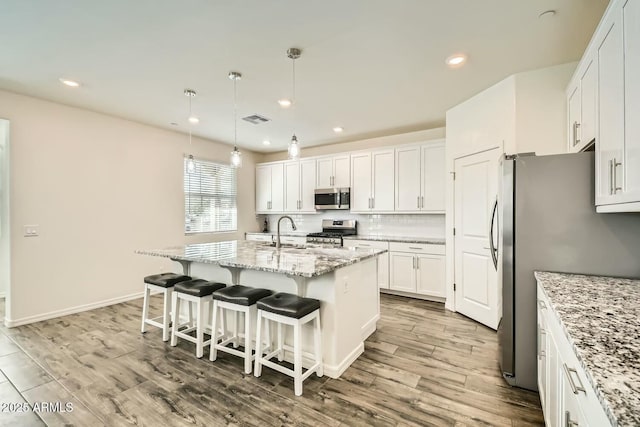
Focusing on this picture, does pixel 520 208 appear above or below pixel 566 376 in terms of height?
above

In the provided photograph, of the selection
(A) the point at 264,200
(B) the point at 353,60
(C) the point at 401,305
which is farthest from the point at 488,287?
(A) the point at 264,200

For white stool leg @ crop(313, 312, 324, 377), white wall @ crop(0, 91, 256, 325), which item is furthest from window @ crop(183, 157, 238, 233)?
white stool leg @ crop(313, 312, 324, 377)

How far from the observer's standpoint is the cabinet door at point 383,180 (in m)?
4.78

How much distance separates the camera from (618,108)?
1454mm

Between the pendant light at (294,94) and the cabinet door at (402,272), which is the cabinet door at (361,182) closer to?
the cabinet door at (402,272)

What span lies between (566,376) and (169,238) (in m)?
5.21

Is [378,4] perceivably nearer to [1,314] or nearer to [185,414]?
[185,414]

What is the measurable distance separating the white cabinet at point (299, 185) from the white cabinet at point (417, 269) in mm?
2045

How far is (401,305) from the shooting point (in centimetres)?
408

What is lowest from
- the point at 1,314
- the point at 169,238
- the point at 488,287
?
the point at 1,314

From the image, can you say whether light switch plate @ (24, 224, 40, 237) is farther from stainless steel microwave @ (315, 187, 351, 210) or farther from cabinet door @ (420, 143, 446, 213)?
cabinet door @ (420, 143, 446, 213)

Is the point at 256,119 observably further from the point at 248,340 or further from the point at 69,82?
the point at 248,340

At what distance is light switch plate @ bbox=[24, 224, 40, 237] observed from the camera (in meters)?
3.43

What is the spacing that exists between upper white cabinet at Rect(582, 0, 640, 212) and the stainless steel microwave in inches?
145
